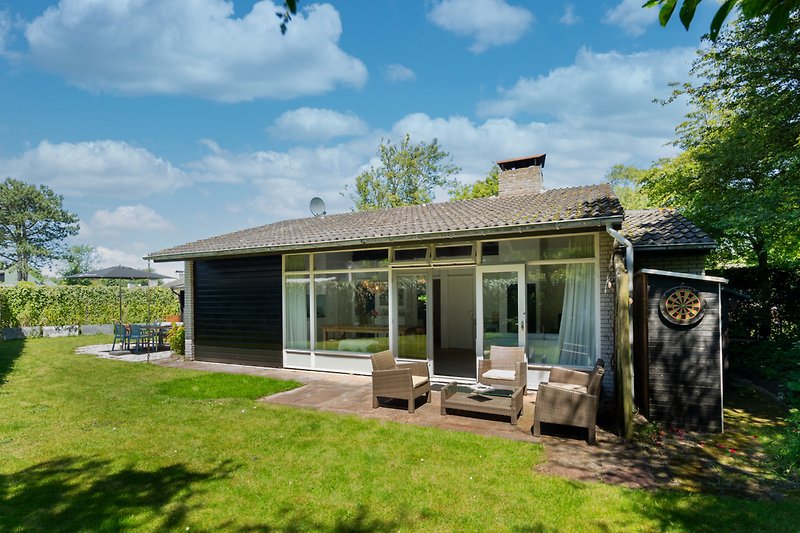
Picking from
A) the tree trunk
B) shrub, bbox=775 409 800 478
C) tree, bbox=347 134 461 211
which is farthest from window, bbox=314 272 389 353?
tree, bbox=347 134 461 211

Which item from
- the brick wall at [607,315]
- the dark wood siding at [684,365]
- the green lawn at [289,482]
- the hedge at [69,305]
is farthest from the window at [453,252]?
the hedge at [69,305]

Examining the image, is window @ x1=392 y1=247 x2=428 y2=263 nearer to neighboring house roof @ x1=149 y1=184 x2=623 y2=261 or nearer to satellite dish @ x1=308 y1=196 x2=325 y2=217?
neighboring house roof @ x1=149 y1=184 x2=623 y2=261

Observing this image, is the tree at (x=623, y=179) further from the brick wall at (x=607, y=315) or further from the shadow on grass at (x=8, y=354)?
the shadow on grass at (x=8, y=354)

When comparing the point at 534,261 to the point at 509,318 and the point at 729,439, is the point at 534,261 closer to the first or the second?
the point at 509,318

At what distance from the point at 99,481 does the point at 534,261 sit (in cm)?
660

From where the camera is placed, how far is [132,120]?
13.3 m

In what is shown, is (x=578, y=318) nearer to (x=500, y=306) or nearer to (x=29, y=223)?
(x=500, y=306)

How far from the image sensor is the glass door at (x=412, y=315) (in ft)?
28.2

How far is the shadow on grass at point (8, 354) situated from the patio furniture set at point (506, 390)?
8.15m

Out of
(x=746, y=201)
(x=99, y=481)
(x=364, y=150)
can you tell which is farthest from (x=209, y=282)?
(x=364, y=150)

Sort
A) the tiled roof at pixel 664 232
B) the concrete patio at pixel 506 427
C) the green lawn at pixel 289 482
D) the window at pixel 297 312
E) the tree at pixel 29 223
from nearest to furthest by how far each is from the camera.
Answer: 1. the green lawn at pixel 289 482
2. the concrete patio at pixel 506 427
3. the tiled roof at pixel 664 232
4. the window at pixel 297 312
5. the tree at pixel 29 223

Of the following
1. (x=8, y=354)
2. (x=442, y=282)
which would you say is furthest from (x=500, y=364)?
(x=8, y=354)

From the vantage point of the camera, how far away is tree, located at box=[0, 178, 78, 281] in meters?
43.6

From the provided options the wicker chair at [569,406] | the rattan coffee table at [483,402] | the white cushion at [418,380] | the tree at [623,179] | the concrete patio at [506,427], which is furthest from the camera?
the tree at [623,179]
